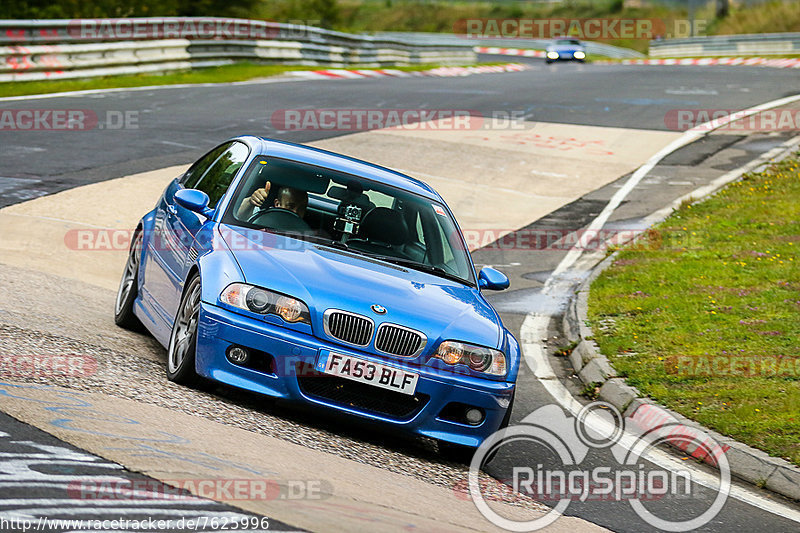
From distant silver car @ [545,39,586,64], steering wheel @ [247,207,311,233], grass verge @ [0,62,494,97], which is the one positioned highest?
steering wheel @ [247,207,311,233]

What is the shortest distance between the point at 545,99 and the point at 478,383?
72.9ft

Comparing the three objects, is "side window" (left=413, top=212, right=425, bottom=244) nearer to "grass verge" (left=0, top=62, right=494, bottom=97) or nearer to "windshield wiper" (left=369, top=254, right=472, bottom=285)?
"windshield wiper" (left=369, top=254, right=472, bottom=285)

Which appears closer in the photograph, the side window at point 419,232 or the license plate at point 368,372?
the license plate at point 368,372

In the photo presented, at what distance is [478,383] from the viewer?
21.0ft

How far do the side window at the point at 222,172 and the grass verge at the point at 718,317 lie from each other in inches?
139

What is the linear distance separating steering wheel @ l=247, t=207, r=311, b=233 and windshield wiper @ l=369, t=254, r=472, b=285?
Result: 0.55m

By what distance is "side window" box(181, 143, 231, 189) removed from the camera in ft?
27.6
